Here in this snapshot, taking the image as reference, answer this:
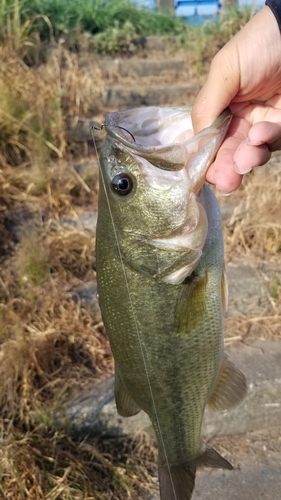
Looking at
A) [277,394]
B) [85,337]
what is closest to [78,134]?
[85,337]

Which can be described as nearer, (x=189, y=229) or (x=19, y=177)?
(x=189, y=229)

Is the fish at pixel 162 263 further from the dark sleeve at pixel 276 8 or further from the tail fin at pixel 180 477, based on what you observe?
the dark sleeve at pixel 276 8

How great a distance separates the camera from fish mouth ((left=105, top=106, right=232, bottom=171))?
131cm

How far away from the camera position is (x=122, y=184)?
1352 millimetres

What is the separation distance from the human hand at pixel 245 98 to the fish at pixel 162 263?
2.3 inches

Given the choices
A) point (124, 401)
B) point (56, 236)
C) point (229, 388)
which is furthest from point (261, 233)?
point (124, 401)

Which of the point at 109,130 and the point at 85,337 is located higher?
the point at 109,130

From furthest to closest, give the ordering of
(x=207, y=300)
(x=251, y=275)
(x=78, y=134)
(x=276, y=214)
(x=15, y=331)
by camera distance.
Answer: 1. (x=78, y=134)
2. (x=276, y=214)
3. (x=251, y=275)
4. (x=15, y=331)
5. (x=207, y=300)

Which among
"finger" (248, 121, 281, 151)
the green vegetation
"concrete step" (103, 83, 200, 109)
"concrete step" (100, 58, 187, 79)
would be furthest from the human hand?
"concrete step" (100, 58, 187, 79)

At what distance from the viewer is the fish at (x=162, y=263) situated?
4.38ft

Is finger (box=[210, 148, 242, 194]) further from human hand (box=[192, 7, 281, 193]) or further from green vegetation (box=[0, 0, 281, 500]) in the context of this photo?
green vegetation (box=[0, 0, 281, 500])

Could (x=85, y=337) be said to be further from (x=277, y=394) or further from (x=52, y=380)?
(x=277, y=394)

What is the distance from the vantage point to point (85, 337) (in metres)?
2.88

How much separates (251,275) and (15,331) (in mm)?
1550
